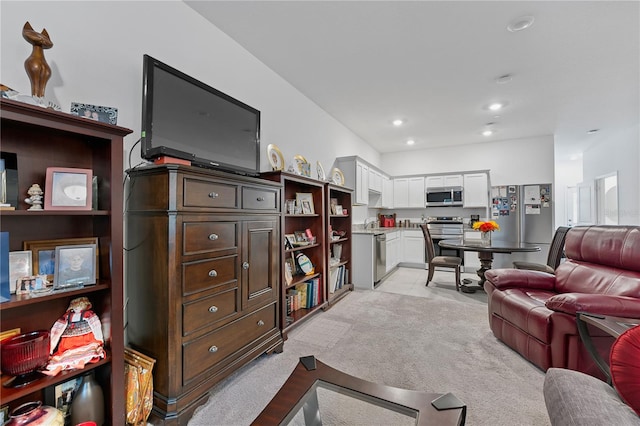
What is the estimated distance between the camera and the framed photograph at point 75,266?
1246mm

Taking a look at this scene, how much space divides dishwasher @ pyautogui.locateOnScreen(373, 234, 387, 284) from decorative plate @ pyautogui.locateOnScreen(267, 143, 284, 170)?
6.79 feet

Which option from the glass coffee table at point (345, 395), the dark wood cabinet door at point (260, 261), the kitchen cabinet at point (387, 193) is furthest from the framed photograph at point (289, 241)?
the kitchen cabinet at point (387, 193)

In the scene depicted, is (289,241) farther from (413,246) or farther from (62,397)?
(413,246)

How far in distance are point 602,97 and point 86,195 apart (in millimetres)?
5955

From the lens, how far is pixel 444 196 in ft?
19.7

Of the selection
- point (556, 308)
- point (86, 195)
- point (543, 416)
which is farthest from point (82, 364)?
point (556, 308)

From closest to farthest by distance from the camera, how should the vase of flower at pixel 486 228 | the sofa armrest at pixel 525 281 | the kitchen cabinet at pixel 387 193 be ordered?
the sofa armrest at pixel 525 281, the vase of flower at pixel 486 228, the kitchen cabinet at pixel 387 193

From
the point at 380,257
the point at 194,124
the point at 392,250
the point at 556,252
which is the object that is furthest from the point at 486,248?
the point at 194,124

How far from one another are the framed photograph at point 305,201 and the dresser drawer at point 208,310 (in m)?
1.45

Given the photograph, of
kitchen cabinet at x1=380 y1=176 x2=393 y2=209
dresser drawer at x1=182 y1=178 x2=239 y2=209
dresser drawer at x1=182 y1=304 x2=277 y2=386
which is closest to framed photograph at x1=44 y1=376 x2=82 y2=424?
dresser drawer at x1=182 y1=304 x2=277 y2=386

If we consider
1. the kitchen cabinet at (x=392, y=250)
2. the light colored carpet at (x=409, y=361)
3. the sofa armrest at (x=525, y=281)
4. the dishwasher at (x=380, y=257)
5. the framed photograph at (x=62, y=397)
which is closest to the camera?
the framed photograph at (x=62, y=397)

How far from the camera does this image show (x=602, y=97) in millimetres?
3783

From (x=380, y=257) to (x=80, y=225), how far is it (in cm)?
390

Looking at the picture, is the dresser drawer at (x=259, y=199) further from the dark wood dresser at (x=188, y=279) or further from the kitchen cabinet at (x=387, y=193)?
the kitchen cabinet at (x=387, y=193)
